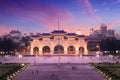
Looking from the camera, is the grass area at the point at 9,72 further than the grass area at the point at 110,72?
Yes

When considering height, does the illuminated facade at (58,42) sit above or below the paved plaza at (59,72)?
above

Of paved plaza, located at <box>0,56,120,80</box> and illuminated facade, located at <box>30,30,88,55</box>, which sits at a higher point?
illuminated facade, located at <box>30,30,88,55</box>

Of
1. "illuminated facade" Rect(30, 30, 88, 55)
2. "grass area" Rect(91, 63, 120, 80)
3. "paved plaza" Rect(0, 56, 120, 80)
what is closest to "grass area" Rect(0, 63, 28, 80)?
"paved plaza" Rect(0, 56, 120, 80)

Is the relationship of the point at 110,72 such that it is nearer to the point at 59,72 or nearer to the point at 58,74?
the point at 58,74

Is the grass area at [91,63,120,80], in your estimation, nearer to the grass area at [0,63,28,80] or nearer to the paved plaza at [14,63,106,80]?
the paved plaza at [14,63,106,80]

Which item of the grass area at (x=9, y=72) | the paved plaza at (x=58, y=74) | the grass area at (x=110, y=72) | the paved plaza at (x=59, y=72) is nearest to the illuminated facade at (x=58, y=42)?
the paved plaza at (x=59, y=72)

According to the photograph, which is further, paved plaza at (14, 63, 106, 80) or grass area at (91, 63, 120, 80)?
paved plaza at (14, 63, 106, 80)

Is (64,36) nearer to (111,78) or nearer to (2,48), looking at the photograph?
(2,48)

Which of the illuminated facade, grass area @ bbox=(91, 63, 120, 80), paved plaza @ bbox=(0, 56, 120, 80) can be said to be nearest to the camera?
grass area @ bbox=(91, 63, 120, 80)

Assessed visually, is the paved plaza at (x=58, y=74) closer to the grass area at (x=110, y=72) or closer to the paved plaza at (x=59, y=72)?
the paved plaza at (x=59, y=72)

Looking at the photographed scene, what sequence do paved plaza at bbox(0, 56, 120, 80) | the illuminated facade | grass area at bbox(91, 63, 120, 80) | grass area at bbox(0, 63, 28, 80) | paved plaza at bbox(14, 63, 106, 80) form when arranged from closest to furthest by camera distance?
1. grass area at bbox(91, 63, 120, 80)
2. grass area at bbox(0, 63, 28, 80)
3. paved plaza at bbox(14, 63, 106, 80)
4. paved plaza at bbox(0, 56, 120, 80)
5. the illuminated facade

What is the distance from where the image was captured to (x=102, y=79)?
128ft

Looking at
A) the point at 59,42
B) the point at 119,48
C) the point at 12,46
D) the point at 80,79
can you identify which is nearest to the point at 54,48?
the point at 59,42

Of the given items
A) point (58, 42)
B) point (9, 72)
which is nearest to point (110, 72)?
point (9, 72)
